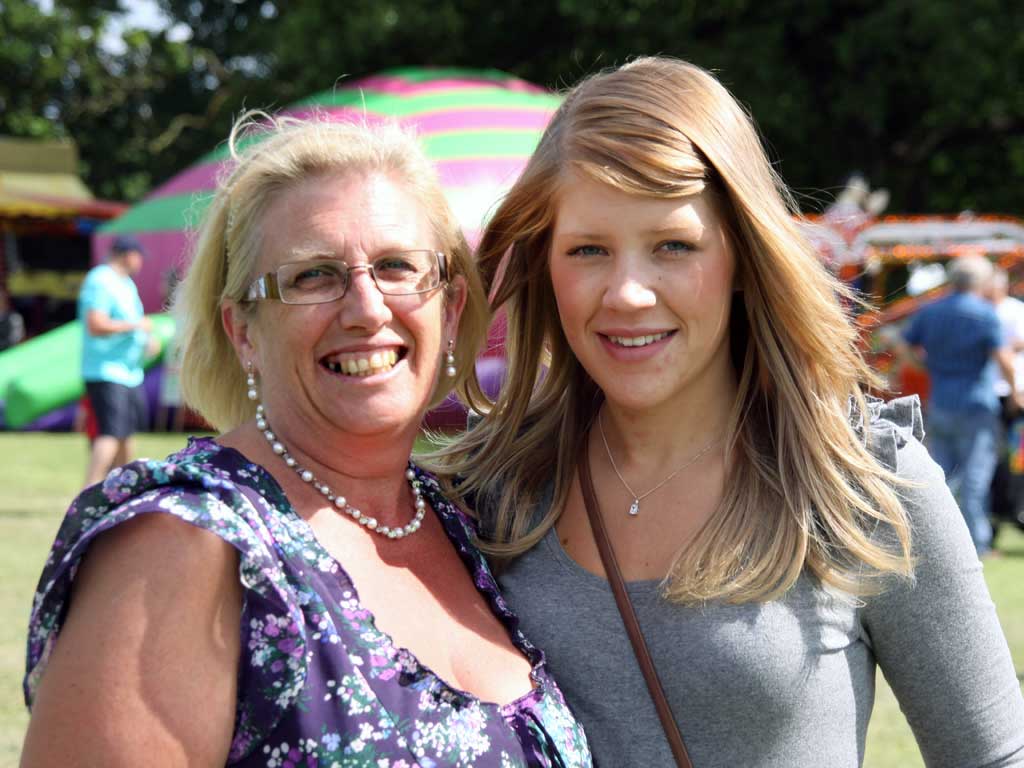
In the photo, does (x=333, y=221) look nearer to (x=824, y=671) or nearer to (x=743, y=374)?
(x=743, y=374)

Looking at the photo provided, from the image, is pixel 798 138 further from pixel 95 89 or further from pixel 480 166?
pixel 95 89

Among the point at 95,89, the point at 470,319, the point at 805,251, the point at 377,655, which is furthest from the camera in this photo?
the point at 95,89

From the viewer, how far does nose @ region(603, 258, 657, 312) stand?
2324mm

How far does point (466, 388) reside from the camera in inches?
115

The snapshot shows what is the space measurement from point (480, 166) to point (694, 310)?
37.0 feet

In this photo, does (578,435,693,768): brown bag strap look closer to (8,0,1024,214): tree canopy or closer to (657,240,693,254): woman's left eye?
(657,240,693,254): woman's left eye

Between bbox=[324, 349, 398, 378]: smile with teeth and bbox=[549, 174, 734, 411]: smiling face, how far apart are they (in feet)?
1.29

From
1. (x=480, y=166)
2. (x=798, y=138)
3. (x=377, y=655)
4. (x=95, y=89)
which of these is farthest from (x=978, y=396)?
(x=95, y=89)

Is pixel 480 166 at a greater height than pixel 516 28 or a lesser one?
lesser

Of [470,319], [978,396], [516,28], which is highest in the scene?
[516,28]

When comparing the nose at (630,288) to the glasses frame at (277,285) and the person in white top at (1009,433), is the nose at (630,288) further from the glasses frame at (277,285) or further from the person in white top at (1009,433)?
→ the person in white top at (1009,433)

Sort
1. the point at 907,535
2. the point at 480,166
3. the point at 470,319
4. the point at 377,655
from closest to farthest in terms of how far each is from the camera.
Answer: the point at 377,655 < the point at 907,535 < the point at 470,319 < the point at 480,166

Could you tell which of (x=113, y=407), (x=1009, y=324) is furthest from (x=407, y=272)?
(x=1009, y=324)

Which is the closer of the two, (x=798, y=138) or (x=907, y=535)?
(x=907, y=535)
